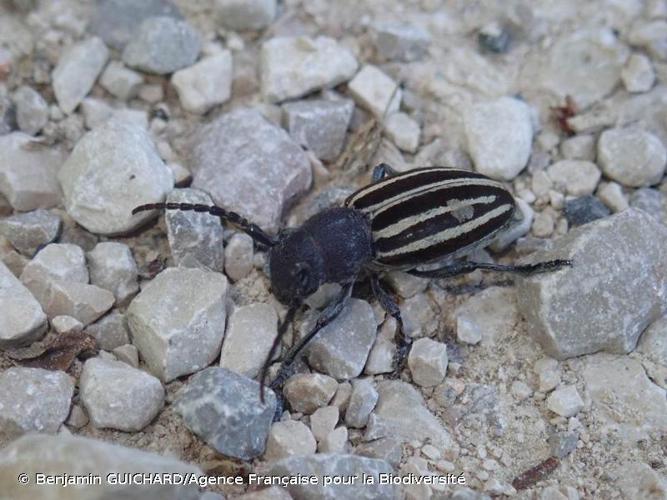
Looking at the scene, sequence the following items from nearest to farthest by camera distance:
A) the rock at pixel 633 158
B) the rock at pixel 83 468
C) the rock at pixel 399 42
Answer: the rock at pixel 83 468 < the rock at pixel 633 158 < the rock at pixel 399 42

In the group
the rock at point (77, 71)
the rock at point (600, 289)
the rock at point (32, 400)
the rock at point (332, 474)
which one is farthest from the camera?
the rock at point (77, 71)

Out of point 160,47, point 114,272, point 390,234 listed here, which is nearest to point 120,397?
point 114,272

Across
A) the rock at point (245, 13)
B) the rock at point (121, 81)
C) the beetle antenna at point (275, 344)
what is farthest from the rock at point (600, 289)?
the rock at point (121, 81)

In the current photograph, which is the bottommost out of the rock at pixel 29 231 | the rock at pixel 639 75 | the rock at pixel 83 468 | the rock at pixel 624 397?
the rock at pixel 624 397

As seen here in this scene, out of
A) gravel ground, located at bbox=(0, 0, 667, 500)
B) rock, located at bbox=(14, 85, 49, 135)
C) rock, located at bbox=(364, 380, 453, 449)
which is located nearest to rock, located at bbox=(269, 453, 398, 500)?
gravel ground, located at bbox=(0, 0, 667, 500)

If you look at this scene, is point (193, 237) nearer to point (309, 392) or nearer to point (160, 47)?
point (309, 392)

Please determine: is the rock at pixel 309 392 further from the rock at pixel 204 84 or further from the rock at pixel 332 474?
the rock at pixel 204 84

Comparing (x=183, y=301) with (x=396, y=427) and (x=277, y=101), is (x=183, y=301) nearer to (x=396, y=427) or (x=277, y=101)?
(x=396, y=427)
